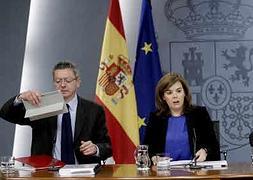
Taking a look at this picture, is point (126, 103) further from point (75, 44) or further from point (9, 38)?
point (9, 38)

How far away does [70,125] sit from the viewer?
288cm

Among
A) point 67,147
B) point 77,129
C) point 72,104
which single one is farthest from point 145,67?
point 67,147

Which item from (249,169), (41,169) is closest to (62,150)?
(41,169)

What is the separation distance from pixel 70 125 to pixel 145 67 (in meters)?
1.41

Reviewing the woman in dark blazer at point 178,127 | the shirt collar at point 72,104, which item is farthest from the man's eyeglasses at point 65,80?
the woman in dark blazer at point 178,127

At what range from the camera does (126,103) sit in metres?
4.00

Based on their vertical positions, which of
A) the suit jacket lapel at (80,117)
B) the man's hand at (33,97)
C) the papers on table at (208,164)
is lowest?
the papers on table at (208,164)

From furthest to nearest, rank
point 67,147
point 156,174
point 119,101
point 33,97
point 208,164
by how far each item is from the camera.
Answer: point 119,101, point 67,147, point 33,97, point 208,164, point 156,174

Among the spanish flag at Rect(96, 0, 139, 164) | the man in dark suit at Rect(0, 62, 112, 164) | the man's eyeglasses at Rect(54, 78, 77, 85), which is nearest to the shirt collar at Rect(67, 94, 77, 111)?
the man in dark suit at Rect(0, 62, 112, 164)

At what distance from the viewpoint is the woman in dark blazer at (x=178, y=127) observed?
2.86 m

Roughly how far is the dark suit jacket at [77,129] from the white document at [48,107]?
0.91 ft

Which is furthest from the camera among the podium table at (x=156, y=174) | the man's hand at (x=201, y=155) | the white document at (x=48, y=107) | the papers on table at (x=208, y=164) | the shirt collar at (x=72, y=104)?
the shirt collar at (x=72, y=104)

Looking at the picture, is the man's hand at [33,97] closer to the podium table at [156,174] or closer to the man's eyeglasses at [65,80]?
the man's eyeglasses at [65,80]

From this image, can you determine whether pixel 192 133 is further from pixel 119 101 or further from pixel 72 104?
pixel 119 101
